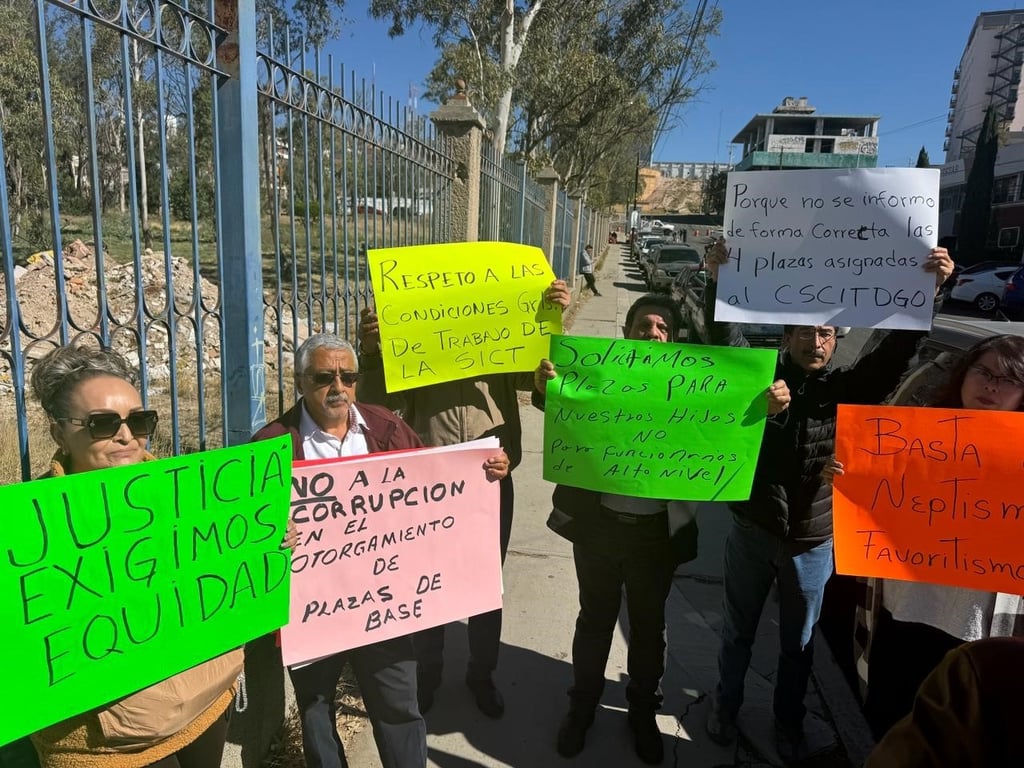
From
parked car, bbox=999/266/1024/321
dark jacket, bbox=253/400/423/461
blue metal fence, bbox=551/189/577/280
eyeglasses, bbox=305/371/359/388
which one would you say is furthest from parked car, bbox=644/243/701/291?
eyeglasses, bbox=305/371/359/388

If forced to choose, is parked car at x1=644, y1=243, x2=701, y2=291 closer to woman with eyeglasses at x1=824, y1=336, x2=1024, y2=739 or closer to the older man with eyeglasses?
woman with eyeglasses at x1=824, y1=336, x2=1024, y2=739

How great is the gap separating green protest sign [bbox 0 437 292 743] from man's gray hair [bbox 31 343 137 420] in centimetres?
26

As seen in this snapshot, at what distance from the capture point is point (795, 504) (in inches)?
96.6

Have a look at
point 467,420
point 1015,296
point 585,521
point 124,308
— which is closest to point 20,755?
point 467,420

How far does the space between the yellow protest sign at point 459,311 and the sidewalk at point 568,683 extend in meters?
1.50

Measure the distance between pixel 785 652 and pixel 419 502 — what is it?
1565 mm

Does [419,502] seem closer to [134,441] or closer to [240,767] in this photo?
[134,441]

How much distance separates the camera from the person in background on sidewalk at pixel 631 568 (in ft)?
8.32

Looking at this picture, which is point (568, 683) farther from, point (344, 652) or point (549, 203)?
point (549, 203)

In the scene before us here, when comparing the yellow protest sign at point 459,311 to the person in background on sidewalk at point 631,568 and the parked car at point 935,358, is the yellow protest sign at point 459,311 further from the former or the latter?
the parked car at point 935,358

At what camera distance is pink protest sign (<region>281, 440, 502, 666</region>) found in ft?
6.68

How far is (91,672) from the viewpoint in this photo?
155 centimetres

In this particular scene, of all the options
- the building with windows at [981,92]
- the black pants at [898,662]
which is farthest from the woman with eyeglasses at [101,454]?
the building with windows at [981,92]

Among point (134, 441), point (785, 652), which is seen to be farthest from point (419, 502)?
point (785, 652)
